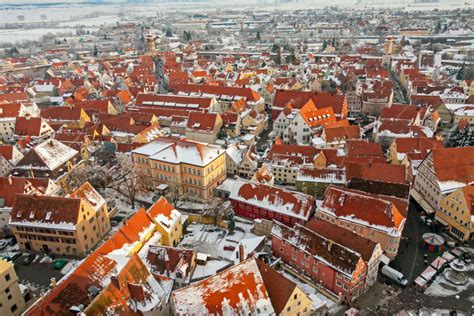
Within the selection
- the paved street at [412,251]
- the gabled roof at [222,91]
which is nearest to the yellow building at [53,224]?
the paved street at [412,251]

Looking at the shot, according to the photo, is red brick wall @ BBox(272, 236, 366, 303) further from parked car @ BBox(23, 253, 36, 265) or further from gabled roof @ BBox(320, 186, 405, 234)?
parked car @ BBox(23, 253, 36, 265)

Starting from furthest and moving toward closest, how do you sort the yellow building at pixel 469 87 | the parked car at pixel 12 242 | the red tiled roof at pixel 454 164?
1. the yellow building at pixel 469 87
2. the red tiled roof at pixel 454 164
3. the parked car at pixel 12 242

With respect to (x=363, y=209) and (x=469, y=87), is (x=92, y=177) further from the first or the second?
(x=469, y=87)

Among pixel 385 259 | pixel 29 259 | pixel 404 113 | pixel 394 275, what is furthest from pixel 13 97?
pixel 394 275

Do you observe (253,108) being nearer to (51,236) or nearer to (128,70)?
(51,236)

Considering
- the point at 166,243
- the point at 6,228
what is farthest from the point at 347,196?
the point at 6,228

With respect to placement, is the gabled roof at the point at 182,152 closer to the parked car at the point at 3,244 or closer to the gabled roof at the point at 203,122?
the gabled roof at the point at 203,122

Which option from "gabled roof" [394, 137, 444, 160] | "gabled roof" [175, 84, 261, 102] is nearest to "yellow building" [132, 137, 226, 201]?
"gabled roof" [394, 137, 444, 160]
